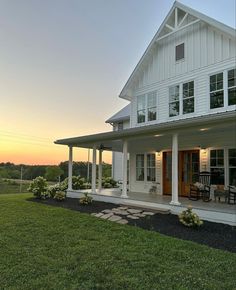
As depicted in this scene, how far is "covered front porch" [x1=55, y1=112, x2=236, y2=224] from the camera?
770 cm

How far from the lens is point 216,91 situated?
32.6ft

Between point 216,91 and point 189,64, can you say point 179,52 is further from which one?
point 216,91

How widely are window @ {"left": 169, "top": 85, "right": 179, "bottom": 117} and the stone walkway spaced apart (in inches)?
176

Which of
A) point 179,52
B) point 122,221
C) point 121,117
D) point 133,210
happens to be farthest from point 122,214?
point 121,117

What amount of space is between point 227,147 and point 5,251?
8006 millimetres

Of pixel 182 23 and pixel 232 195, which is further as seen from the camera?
pixel 182 23

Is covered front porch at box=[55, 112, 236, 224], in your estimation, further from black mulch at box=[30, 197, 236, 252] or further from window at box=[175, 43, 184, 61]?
window at box=[175, 43, 184, 61]

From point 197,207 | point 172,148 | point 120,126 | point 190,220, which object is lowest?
point 190,220

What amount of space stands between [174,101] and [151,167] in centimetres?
328

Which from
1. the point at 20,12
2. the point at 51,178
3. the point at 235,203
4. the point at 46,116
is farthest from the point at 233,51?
the point at 51,178

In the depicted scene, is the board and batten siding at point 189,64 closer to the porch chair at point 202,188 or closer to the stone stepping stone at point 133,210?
the porch chair at point 202,188

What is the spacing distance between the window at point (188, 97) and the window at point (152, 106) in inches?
61.1

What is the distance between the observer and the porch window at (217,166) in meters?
10.0

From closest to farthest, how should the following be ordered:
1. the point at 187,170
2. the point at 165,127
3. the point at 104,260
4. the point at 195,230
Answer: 1. the point at 104,260
2. the point at 195,230
3. the point at 165,127
4. the point at 187,170
